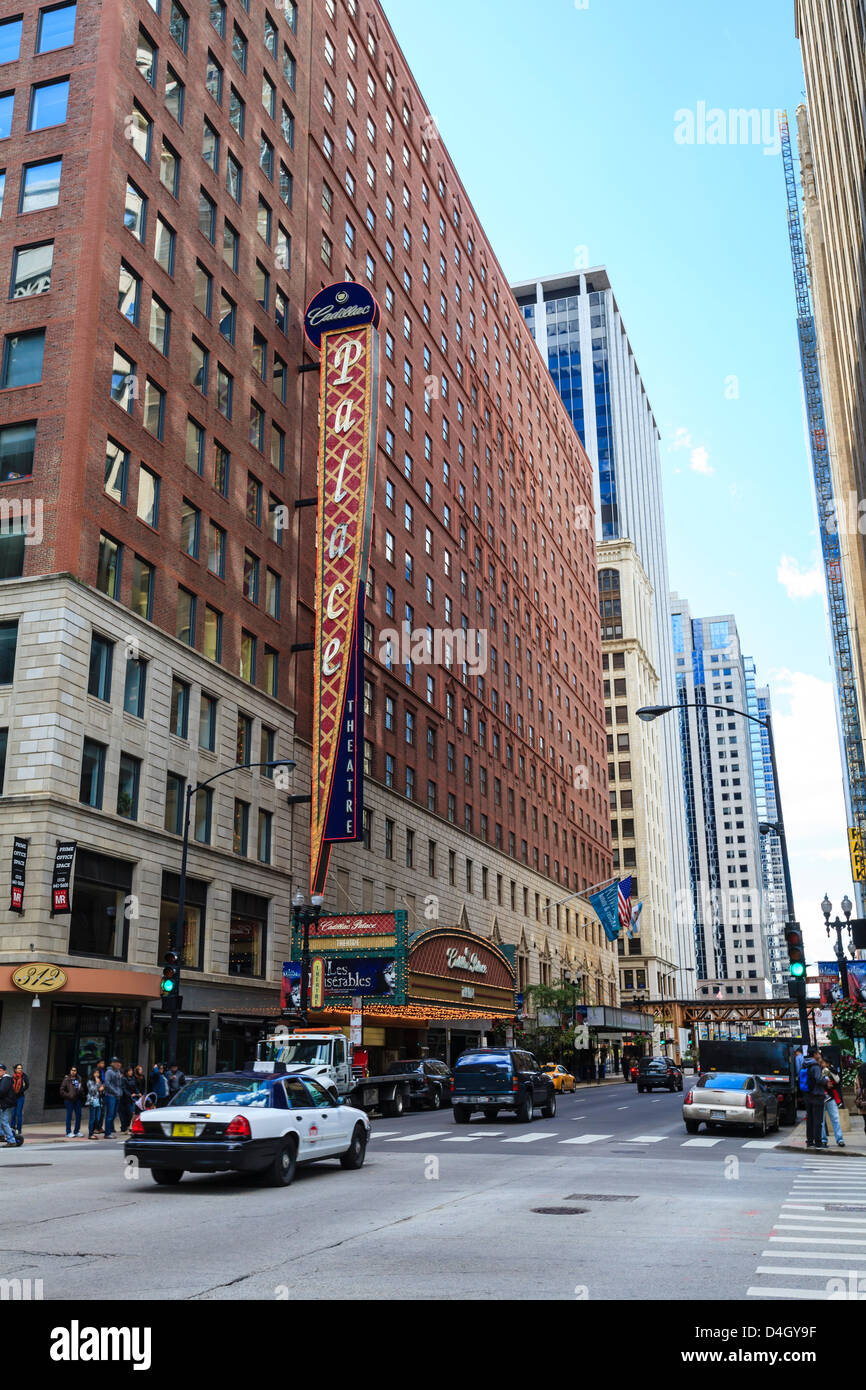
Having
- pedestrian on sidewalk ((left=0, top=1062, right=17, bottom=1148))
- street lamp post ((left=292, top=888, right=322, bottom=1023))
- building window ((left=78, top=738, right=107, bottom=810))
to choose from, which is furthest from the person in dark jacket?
building window ((left=78, top=738, right=107, bottom=810))

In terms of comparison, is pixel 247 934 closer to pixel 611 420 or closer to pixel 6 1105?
pixel 6 1105

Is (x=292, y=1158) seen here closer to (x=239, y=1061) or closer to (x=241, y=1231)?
(x=241, y=1231)

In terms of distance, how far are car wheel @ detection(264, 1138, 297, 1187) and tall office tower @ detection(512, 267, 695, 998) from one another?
440 ft

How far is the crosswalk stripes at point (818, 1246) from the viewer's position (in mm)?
8891

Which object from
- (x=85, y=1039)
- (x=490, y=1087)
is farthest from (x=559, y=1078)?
(x=85, y=1039)

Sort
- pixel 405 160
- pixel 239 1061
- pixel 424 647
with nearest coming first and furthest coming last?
pixel 239 1061
pixel 424 647
pixel 405 160

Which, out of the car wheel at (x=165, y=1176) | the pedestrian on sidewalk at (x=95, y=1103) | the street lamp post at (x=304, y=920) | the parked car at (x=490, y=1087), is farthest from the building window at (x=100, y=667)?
the car wheel at (x=165, y=1176)

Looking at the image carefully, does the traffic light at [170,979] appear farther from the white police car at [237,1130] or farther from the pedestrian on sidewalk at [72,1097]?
the white police car at [237,1130]

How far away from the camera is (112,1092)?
94.4 feet

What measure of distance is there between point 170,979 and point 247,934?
15.2 metres

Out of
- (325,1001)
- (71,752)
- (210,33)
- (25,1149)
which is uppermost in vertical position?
(210,33)
